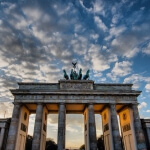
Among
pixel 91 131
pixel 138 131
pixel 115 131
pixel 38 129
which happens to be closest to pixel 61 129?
pixel 38 129

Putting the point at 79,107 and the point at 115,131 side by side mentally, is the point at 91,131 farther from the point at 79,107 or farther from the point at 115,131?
the point at 79,107

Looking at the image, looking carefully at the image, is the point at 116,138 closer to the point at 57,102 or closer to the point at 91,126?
the point at 91,126

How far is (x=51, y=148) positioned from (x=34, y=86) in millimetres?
53369

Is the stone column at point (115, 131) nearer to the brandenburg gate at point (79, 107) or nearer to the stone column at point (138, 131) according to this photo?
the brandenburg gate at point (79, 107)

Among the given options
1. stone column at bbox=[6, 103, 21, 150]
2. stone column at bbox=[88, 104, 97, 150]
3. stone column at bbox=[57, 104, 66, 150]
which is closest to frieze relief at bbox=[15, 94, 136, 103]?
stone column at bbox=[57, 104, 66, 150]

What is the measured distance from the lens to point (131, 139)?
28406 mm

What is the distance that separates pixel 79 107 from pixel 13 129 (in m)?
13.6

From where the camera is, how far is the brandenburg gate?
1029 inches

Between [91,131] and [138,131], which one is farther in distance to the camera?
[138,131]

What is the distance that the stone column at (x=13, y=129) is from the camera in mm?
24850

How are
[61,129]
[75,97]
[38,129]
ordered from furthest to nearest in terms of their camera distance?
[75,97]
[38,129]
[61,129]

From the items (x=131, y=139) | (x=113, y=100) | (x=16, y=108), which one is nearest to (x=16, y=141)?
(x=16, y=108)

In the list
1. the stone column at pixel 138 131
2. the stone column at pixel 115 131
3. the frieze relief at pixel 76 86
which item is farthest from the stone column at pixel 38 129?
the stone column at pixel 138 131

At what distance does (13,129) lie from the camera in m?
26.2
